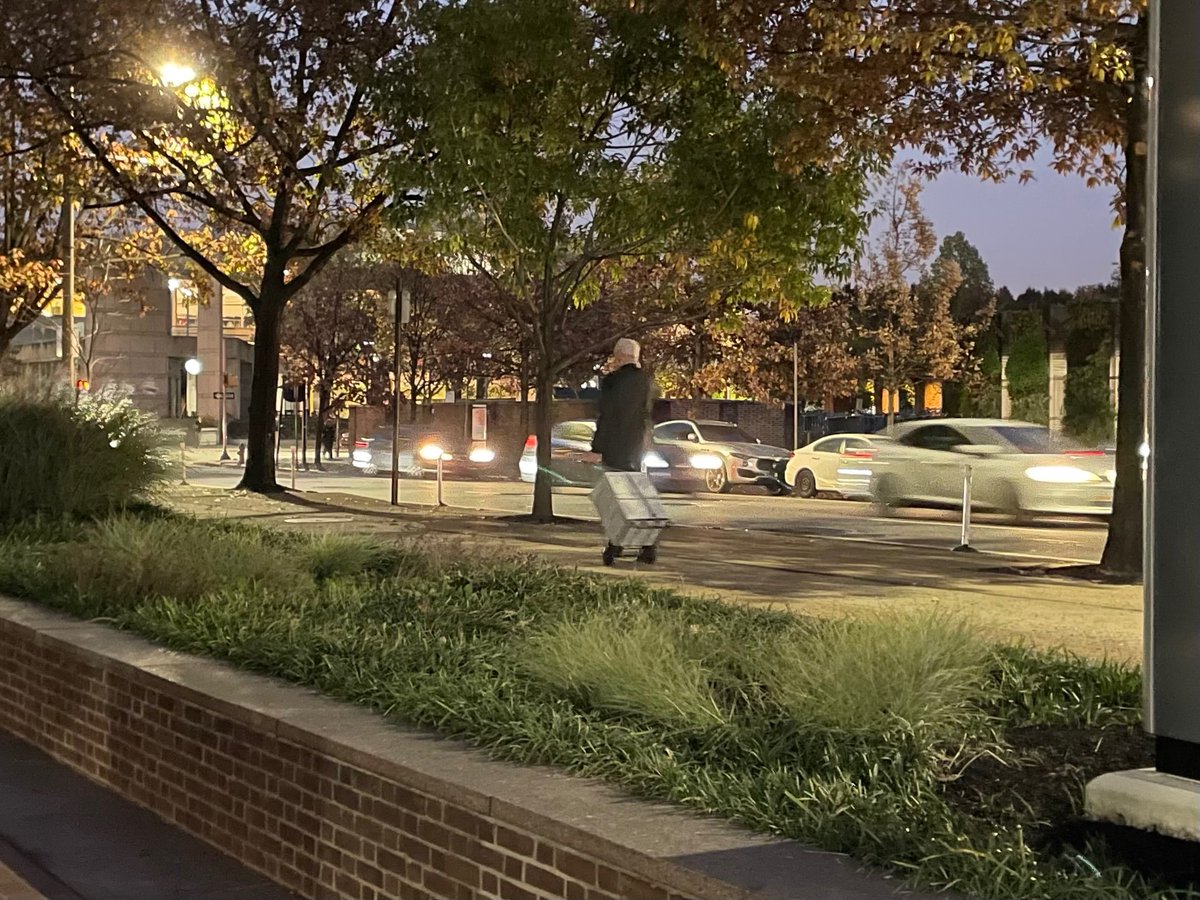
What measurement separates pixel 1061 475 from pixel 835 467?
24.2 ft

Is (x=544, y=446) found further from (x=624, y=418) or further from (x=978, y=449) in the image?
(x=624, y=418)

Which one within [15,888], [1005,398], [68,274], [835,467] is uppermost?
[68,274]

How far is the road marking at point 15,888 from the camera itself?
16.7 feet

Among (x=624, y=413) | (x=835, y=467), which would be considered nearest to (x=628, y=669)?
(x=624, y=413)

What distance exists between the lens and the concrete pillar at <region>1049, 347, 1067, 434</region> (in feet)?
119

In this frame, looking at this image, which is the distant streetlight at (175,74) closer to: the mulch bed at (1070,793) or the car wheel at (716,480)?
the car wheel at (716,480)

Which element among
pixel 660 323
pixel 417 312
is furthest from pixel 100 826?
pixel 417 312

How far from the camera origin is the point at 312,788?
484 centimetres

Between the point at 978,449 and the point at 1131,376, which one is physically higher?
the point at 1131,376

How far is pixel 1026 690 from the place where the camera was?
5320 millimetres

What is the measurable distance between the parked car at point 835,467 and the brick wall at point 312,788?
21.0 m

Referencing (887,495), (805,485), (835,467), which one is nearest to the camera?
(887,495)

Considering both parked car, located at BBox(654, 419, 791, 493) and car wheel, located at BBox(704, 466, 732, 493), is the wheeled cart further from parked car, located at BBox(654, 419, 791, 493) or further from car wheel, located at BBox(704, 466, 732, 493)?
car wheel, located at BBox(704, 466, 732, 493)

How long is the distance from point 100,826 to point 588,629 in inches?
85.3
